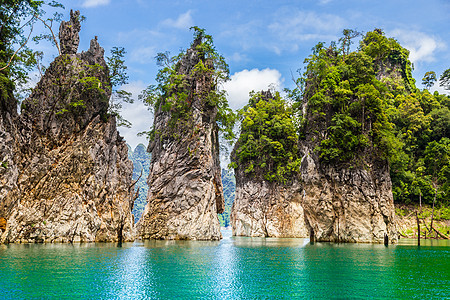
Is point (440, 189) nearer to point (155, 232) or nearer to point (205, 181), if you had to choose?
point (205, 181)

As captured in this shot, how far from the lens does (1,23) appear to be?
90.0 feet

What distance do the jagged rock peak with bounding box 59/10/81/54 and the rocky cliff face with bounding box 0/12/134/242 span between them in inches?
3.6

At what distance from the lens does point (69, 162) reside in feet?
95.6

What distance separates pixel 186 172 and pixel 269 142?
1990cm

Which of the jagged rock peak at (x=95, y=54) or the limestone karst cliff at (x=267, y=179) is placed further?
the limestone karst cliff at (x=267, y=179)

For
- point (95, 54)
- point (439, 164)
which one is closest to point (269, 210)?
point (439, 164)

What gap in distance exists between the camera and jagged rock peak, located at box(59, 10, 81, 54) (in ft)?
111

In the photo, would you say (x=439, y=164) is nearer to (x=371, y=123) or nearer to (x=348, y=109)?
(x=371, y=123)

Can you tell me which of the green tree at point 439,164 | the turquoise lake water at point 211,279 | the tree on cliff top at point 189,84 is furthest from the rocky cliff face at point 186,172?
the green tree at point 439,164

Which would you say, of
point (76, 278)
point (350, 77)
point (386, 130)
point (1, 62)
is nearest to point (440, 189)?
point (386, 130)

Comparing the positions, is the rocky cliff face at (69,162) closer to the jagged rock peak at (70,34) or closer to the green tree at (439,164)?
the jagged rock peak at (70,34)

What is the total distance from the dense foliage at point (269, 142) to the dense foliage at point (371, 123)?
14.2 m

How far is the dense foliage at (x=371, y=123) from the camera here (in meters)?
35.4

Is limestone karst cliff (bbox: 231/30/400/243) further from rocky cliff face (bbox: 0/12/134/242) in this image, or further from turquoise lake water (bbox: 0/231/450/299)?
rocky cliff face (bbox: 0/12/134/242)
